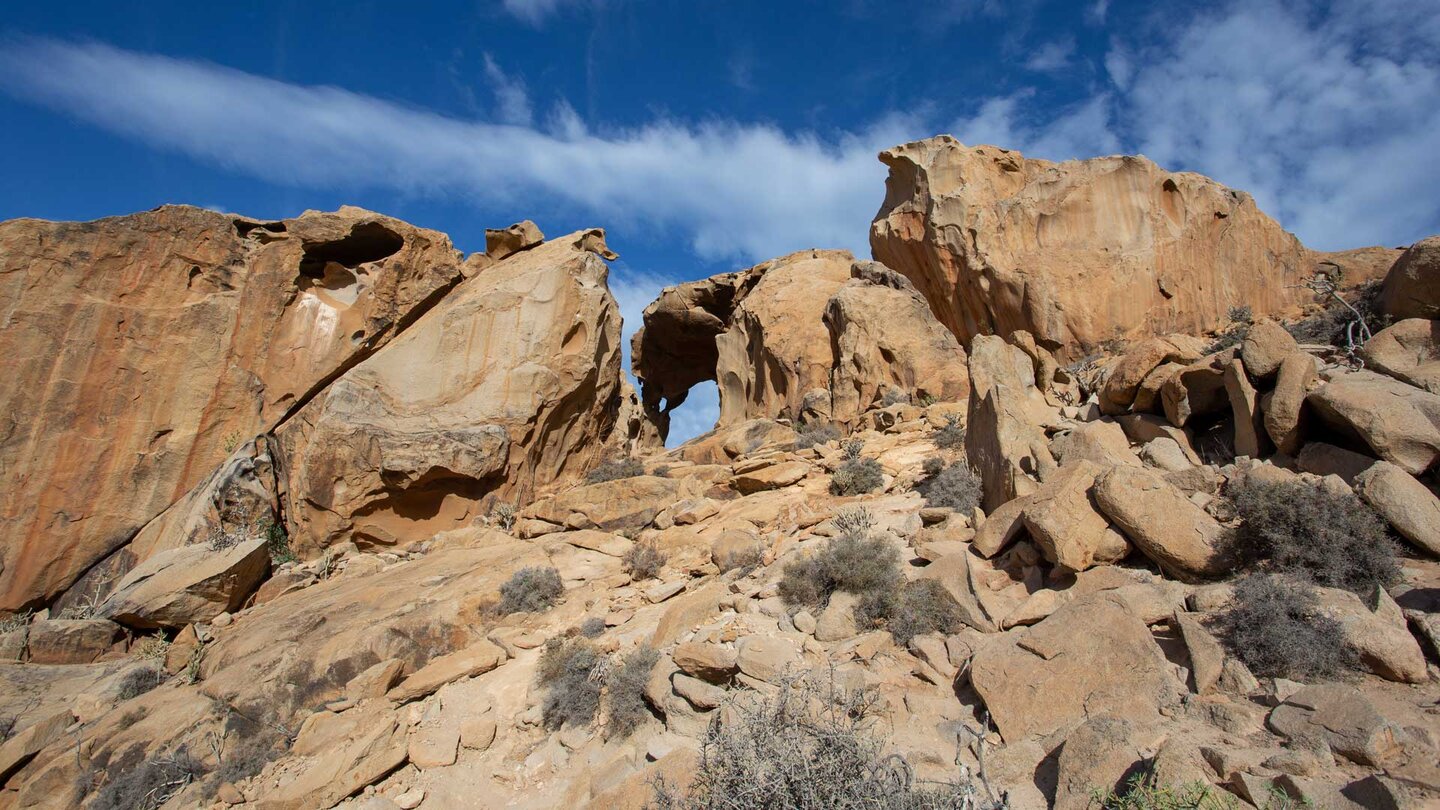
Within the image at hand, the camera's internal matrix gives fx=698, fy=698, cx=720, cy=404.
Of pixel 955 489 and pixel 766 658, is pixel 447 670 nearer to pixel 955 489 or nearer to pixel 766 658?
pixel 766 658

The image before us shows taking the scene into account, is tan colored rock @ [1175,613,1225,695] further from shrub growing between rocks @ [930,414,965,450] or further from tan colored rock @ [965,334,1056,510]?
shrub growing between rocks @ [930,414,965,450]

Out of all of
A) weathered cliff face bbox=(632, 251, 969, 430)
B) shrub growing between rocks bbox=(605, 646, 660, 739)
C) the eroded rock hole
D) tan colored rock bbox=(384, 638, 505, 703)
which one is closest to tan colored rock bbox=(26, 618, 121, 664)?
tan colored rock bbox=(384, 638, 505, 703)

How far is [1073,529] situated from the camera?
5.31m

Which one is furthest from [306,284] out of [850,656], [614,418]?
[850,656]

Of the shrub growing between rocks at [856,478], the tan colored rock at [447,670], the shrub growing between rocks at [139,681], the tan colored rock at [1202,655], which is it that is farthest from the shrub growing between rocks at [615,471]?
the tan colored rock at [1202,655]

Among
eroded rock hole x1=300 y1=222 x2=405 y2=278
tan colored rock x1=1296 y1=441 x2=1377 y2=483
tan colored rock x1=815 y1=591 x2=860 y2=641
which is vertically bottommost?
tan colored rock x1=815 y1=591 x2=860 y2=641

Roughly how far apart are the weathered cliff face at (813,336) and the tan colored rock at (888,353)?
2 cm

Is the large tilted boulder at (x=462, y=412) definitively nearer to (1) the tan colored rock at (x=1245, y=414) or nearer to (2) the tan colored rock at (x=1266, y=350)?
(1) the tan colored rock at (x=1245, y=414)

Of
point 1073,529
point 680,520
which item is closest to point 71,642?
point 680,520

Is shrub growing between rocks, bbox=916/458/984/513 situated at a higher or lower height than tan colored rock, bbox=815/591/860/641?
higher

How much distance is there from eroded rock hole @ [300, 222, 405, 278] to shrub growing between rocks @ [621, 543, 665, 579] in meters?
8.67

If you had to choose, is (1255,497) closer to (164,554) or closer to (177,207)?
(164,554)

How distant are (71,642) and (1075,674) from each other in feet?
38.1

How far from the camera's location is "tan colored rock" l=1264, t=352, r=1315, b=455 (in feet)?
18.9
